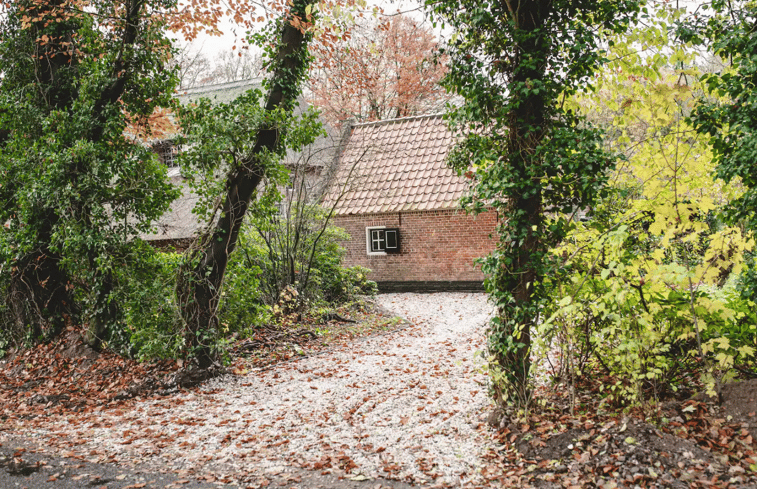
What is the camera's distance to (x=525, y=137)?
16.6 ft

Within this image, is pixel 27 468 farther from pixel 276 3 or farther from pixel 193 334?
pixel 276 3

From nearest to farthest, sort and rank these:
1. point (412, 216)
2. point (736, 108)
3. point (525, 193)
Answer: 1. point (736, 108)
2. point (525, 193)
3. point (412, 216)

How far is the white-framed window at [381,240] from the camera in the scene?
58.4ft

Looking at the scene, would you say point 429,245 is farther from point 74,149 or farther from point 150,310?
point 74,149

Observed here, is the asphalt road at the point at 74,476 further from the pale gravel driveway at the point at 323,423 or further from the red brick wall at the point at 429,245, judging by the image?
the red brick wall at the point at 429,245

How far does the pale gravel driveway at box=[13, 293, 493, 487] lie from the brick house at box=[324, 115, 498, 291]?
7878mm

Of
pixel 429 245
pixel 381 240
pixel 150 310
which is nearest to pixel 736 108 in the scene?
pixel 150 310

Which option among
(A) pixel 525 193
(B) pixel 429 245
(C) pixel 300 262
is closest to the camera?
(A) pixel 525 193

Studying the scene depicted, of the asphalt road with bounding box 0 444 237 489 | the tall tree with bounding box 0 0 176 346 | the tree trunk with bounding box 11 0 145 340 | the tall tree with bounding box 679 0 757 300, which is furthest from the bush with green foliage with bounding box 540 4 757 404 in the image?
the tree trunk with bounding box 11 0 145 340

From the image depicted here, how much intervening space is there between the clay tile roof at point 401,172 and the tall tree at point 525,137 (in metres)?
11.2

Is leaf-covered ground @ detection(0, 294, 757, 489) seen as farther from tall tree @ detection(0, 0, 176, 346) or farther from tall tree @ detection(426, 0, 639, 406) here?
tall tree @ detection(0, 0, 176, 346)

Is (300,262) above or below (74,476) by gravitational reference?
above

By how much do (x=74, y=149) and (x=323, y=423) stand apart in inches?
224

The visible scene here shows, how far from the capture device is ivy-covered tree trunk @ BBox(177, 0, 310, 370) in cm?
784
